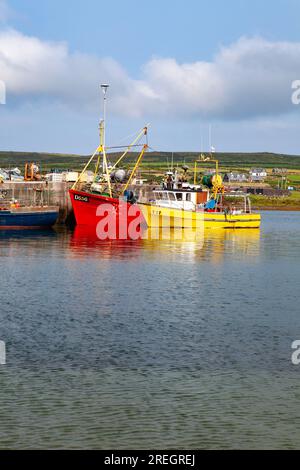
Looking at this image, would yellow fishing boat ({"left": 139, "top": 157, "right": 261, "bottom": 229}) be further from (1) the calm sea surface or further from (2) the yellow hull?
(1) the calm sea surface

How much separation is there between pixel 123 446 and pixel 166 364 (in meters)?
7.43

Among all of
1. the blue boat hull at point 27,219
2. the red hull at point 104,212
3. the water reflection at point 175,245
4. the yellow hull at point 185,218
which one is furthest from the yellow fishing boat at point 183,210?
the blue boat hull at point 27,219

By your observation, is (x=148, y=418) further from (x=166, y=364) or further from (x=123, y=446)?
(x=166, y=364)

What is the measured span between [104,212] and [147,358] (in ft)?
191

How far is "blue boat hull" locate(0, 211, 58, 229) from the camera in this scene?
85375mm

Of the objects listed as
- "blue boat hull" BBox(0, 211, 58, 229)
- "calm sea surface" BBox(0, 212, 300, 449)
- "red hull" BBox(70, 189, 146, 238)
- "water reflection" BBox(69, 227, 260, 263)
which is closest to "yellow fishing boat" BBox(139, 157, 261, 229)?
"water reflection" BBox(69, 227, 260, 263)

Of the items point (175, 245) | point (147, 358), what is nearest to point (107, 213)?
point (175, 245)

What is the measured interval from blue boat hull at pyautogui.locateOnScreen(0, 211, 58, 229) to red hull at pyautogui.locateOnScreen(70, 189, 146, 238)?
11.4ft

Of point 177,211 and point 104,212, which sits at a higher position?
point 177,211

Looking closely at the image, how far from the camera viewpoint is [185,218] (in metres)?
87.1

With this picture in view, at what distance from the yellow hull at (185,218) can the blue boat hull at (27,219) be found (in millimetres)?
11182

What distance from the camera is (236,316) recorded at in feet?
119

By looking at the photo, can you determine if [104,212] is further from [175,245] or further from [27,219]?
[175,245]

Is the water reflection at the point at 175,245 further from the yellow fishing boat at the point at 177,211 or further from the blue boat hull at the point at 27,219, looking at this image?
the blue boat hull at the point at 27,219
